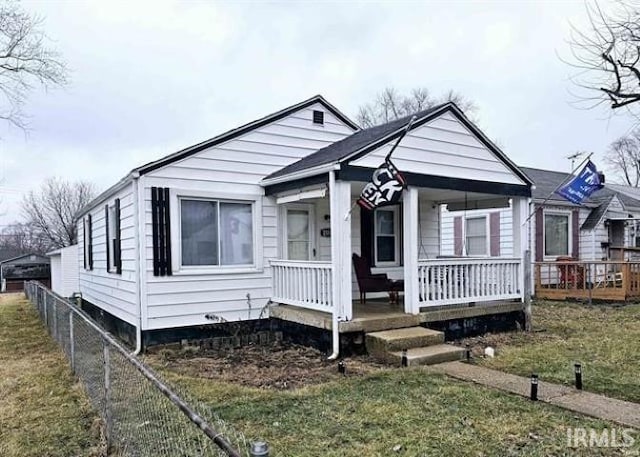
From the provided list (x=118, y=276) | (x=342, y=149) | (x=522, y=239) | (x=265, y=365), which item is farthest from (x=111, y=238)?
(x=522, y=239)

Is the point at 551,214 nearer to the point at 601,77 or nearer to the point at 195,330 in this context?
the point at 601,77

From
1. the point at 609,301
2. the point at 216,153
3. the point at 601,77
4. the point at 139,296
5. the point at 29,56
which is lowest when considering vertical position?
the point at 609,301

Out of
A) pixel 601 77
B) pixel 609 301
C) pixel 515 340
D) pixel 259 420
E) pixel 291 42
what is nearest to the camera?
pixel 259 420

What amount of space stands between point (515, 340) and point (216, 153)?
19.5ft

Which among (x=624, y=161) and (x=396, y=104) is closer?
(x=396, y=104)

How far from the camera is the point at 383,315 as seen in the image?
7344 mm

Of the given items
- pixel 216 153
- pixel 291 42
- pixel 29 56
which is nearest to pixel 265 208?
pixel 216 153

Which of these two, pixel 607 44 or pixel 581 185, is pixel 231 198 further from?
pixel 581 185

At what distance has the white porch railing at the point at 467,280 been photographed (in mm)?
7602

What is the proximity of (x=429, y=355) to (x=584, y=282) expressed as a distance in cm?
868

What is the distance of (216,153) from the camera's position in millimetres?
8117

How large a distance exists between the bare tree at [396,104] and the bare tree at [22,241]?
100.0 feet

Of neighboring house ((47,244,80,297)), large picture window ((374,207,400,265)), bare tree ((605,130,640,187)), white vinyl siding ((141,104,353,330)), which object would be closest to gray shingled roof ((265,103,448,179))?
white vinyl siding ((141,104,353,330))

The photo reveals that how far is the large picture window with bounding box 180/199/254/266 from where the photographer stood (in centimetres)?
787
